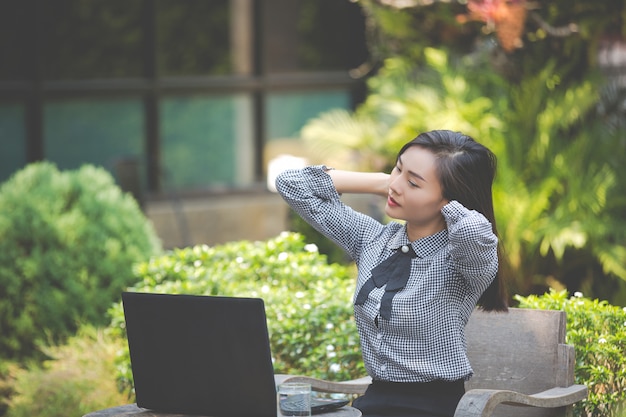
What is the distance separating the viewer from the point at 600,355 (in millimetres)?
4422

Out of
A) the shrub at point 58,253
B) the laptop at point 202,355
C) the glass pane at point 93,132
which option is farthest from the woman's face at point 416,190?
the glass pane at point 93,132

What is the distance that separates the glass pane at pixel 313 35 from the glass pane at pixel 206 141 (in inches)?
28.2

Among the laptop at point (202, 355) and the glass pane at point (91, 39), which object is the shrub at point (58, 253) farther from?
the laptop at point (202, 355)

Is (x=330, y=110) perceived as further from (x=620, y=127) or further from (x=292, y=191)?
(x=292, y=191)

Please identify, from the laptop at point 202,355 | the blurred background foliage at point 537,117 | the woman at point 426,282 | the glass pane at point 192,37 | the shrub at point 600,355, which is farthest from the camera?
the glass pane at point 192,37

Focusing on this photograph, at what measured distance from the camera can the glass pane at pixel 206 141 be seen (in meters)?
11.0

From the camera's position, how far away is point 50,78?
10.0 m

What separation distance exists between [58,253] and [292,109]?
5.64 metres

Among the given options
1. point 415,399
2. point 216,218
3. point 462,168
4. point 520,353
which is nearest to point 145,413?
point 415,399

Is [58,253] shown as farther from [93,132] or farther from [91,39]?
[91,39]

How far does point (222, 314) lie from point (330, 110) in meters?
9.30

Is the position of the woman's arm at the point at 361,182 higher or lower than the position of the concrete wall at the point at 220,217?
higher

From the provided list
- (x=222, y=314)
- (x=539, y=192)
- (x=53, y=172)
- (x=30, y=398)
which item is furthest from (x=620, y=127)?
(x=222, y=314)

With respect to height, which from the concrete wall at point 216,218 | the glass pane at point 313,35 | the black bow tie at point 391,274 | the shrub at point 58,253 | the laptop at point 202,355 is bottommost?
the concrete wall at point 216,218
